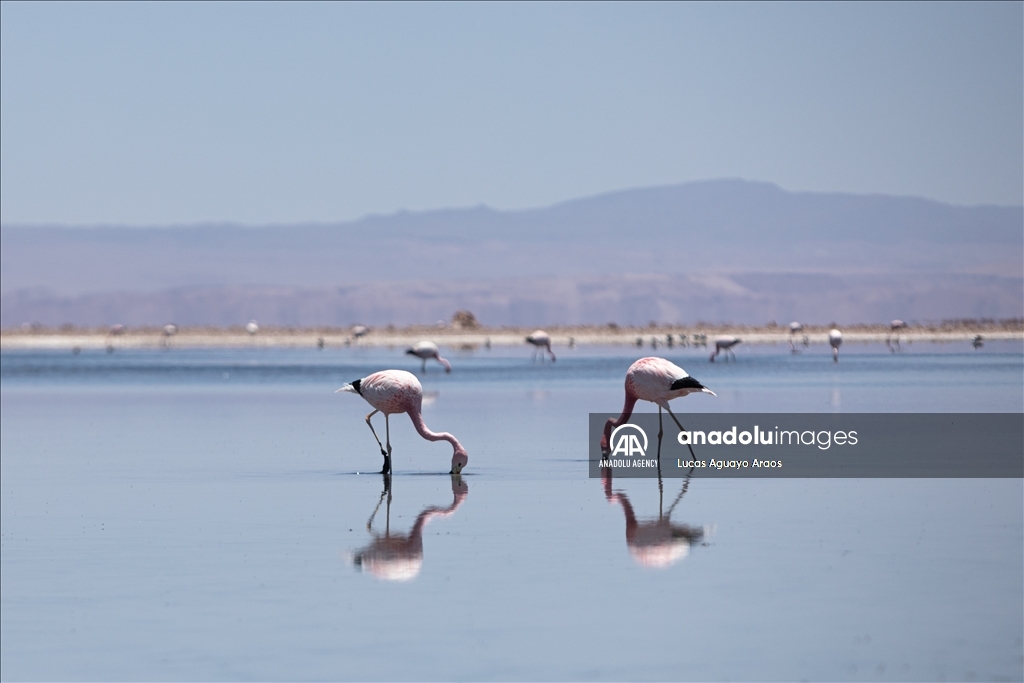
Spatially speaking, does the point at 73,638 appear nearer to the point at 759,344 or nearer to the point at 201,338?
the point at 759,344

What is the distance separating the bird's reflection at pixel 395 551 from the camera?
32.7 ft

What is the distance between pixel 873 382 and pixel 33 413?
19.4 m

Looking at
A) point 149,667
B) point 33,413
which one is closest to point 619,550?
point 149,667

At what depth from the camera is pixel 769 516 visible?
12312mm

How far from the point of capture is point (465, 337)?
301 ft

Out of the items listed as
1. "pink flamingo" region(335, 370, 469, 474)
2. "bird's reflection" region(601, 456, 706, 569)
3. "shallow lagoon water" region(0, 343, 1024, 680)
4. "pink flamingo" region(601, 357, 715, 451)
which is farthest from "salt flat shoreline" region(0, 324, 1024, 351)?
"bird's reflection" region(601, 456, 706, 569)

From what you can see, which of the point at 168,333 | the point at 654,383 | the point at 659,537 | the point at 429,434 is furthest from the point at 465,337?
the point at 659,537

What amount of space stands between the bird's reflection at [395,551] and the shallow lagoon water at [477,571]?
53mm

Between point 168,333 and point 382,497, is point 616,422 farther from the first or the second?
point 168,333

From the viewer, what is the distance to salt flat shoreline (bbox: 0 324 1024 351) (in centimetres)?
8531

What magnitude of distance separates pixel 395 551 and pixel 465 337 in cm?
8109

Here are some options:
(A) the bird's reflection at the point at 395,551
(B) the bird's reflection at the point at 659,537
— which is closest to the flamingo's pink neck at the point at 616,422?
(B) the bird's reflection at the point at 659,537

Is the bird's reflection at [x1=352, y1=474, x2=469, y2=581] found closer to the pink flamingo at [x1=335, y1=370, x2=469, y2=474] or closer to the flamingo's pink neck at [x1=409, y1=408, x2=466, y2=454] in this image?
the flamingo's pink neck at [x1=409, y1=408, x2=466, y2=454]

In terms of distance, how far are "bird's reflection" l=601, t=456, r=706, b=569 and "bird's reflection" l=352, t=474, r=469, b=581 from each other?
161cm
